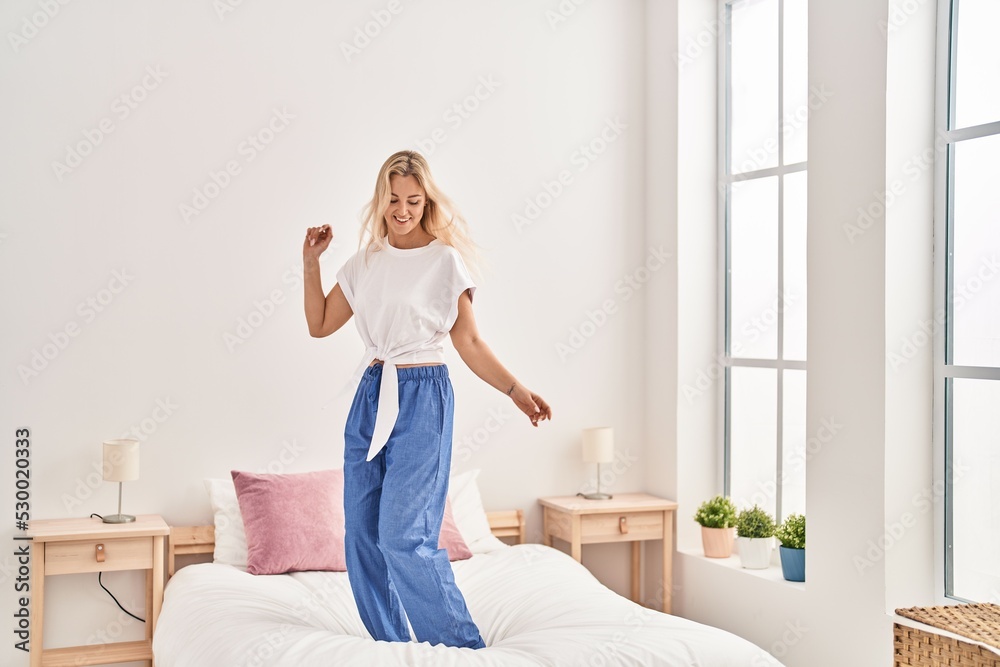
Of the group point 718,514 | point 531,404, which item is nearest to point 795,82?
point 718,514

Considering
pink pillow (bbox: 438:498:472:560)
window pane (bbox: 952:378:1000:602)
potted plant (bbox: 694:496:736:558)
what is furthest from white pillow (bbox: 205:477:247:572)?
window pane (bbox: 952:378:1000:602)

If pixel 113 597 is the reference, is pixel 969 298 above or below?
above

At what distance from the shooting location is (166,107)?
3.77 m

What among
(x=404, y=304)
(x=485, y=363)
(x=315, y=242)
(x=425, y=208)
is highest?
(x=425, y=208)

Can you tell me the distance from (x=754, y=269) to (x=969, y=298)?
3.71 feet

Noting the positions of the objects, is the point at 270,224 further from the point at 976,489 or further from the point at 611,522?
the point at 976,489

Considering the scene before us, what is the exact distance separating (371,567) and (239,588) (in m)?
0.67

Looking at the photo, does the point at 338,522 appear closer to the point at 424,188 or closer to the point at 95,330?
the point at 95,330

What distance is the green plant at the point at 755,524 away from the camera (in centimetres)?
386

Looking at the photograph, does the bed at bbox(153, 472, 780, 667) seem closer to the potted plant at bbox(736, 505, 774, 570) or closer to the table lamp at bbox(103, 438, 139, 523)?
the table lamp at bbox(103, 438, 139, 523)

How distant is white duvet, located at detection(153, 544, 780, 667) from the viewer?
2.44m

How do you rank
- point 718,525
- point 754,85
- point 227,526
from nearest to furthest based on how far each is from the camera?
point 227,526 < point 718,525 < point 754,85

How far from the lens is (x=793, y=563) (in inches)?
145

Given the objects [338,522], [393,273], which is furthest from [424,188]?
[338,522]
